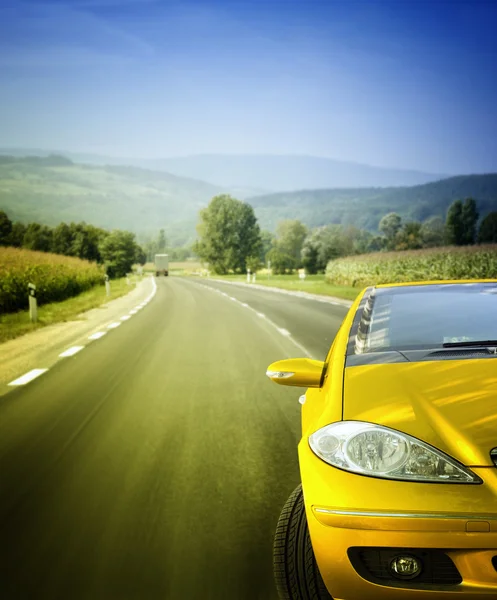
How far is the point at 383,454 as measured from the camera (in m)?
2.22

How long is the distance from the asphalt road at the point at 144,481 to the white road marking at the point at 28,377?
14 centimetres

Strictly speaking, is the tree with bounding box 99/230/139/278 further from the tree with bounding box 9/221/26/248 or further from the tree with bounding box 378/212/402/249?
the tree with bounding box 378/212/402/249

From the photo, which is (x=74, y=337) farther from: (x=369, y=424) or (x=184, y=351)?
(x=369, y=424)

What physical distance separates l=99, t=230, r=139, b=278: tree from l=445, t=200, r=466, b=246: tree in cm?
5824

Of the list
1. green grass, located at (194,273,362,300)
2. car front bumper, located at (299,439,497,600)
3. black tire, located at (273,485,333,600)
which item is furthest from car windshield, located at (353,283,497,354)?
green grass, located at (194,273,362,300)

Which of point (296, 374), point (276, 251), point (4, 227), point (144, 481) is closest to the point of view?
point (296, 374)

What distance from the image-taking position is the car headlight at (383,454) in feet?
6.88

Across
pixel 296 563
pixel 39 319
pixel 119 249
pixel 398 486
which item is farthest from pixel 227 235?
pixel 398 486

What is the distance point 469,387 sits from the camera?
236 cm

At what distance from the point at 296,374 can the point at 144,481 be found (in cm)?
151

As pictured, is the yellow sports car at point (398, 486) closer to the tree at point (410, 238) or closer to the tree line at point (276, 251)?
the tree line at point (276, 251)

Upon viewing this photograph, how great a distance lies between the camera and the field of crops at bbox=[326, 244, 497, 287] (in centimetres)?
2658

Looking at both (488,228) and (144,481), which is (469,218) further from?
(144,481)

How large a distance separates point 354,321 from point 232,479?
1359 millimetres
